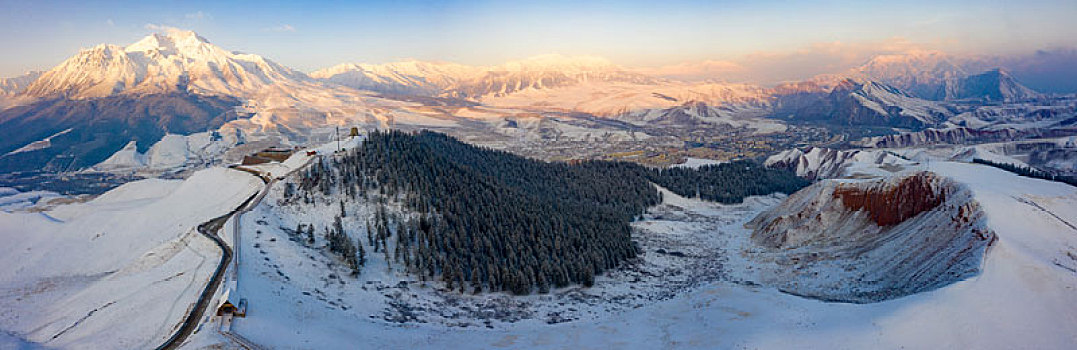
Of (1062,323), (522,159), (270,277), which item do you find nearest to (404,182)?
(270,277)

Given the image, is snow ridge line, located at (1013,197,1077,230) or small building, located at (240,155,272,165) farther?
small building, located at (240,155,272,165)

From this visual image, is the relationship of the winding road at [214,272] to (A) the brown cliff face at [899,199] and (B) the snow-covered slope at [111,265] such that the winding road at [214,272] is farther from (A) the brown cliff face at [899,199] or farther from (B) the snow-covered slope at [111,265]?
(A) the brown cliff face at [899,199]

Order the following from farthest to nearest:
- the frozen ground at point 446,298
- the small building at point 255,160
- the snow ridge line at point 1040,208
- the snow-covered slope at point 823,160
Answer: the snow-covered slope at point 823,160
the small building at point 255,160
the snow ridge line at point 1040,208
the frozen ground at point 446,298

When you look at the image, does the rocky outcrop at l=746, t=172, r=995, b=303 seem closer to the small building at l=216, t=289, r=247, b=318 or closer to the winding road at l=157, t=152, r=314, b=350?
the small building at l=216, t=289, r=247, b=318

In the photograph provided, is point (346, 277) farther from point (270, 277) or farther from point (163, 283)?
point (163, 283)

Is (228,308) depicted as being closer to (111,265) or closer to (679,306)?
(111,265)

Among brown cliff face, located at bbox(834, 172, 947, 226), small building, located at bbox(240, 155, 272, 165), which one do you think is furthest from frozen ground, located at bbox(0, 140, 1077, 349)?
small building, located at bbox(240, 155, 272, 165)

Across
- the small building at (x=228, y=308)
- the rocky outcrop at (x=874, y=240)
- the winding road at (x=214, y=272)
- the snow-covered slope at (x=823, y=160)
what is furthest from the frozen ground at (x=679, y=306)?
the snow-covered slope at (x=823, y=160)
